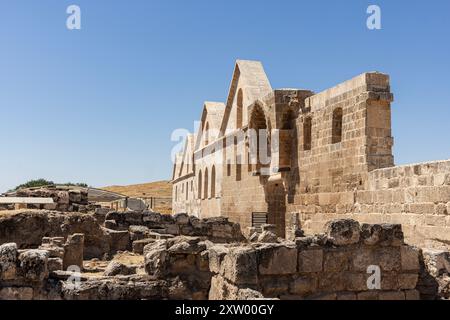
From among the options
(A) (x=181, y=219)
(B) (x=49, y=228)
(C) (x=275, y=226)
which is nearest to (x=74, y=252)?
(B) (x=49, y=228)

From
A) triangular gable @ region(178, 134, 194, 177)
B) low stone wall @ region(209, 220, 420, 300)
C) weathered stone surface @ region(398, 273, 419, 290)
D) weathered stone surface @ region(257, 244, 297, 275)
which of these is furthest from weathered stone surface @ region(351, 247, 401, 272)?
triangular gable @ region(178, 134, 194, 177)

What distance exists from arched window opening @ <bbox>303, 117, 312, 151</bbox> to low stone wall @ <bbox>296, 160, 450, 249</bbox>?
216 cm

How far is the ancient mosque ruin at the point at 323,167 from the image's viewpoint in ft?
28.4

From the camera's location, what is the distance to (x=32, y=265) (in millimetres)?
4793

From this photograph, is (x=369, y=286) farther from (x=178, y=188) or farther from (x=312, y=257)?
(x=178, y=188)

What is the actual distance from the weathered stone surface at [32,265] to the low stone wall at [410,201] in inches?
241

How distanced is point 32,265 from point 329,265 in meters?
3.06

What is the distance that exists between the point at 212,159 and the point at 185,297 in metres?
20.6

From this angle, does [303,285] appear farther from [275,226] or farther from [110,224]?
[275,226]

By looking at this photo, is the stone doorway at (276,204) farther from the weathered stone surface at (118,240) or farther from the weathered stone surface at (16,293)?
the weathered stone surface at (16,293)

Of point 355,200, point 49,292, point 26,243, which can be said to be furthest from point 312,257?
point 26,243

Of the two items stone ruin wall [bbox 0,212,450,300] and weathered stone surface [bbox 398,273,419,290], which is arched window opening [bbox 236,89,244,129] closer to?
stone ruin wall [bbox 0,212,450,300]

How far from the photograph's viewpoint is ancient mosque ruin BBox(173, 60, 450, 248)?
8.66 metres
